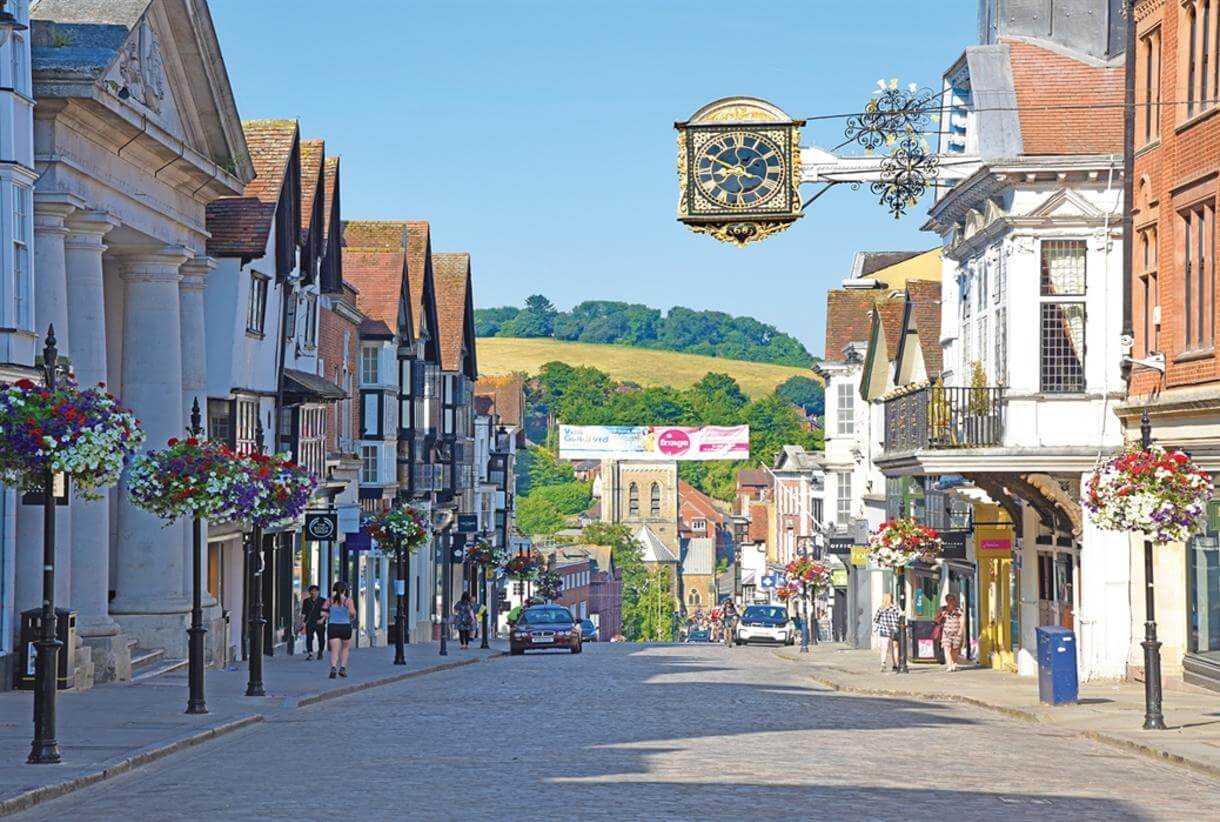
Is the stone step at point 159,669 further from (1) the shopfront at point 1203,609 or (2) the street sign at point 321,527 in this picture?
(1) the shopfront at point 1203,609

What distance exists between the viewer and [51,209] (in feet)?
94.5

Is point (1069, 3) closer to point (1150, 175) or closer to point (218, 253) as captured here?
point (1150, 175)

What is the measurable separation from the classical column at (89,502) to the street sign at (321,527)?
14.7m

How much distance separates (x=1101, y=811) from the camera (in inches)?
637

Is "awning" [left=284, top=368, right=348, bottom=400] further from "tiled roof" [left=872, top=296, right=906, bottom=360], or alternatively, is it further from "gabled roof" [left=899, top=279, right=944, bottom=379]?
"tiled roof" [left=872, top=296, right=906, bottom=360]

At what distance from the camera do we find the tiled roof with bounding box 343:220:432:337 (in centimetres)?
6981

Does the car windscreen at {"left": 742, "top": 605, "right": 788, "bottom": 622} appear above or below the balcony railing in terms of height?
below

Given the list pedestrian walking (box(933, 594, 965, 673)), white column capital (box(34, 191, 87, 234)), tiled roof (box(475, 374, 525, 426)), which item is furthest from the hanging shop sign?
white column capital (box(34, 191, 87, 234))

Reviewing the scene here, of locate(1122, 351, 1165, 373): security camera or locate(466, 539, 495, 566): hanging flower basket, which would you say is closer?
locate(1122, 351, 1165, 373): security camera

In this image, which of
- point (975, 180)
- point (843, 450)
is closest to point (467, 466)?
point (843, 450)

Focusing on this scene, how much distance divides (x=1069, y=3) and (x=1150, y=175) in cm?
655

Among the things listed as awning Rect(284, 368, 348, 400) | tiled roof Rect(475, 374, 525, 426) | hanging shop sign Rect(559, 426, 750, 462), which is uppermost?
tiled roof Rect(475, 374, 525, 426)

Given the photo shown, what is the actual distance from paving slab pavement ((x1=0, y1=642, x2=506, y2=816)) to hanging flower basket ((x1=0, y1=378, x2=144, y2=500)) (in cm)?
272

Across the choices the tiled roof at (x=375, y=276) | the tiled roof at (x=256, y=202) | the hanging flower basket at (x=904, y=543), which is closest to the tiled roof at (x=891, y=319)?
the tiled roof at (x=375, y=276)
